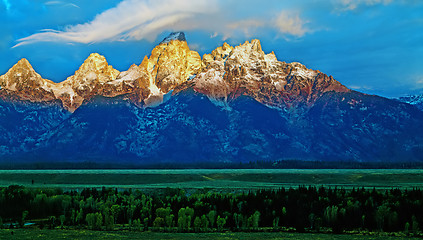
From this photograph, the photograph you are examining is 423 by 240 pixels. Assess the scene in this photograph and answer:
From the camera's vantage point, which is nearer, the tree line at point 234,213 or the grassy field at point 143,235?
the grassy field at point 143,235

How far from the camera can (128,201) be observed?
88.4 metres

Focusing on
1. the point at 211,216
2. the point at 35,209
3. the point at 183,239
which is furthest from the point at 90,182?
the point at 183,239

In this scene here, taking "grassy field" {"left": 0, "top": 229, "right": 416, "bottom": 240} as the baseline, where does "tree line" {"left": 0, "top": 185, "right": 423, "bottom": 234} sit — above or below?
above

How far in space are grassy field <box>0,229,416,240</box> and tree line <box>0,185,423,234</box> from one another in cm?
467

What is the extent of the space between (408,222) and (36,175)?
146821mm

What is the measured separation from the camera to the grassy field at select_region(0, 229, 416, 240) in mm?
60931

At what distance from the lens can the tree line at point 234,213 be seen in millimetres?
73250

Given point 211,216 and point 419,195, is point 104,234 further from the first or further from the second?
point 419,195

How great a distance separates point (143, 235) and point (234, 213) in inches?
670

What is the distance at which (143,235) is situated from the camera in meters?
64.9

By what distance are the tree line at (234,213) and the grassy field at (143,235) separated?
184 inches

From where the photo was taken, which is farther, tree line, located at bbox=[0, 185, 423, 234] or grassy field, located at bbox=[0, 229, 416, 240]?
tree line, located at bbox=[0, 185, 423, 234]

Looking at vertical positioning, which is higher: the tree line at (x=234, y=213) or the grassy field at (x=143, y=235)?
the tree line at (x=234, y=213)

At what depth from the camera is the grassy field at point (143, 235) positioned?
60931 millimetres
